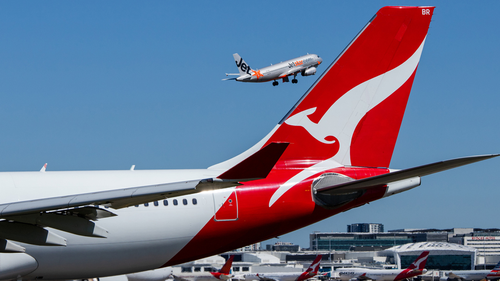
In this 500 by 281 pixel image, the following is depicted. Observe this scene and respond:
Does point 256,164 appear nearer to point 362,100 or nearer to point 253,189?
point 253,189

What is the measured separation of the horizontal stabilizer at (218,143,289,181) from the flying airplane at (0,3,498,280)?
3 cm

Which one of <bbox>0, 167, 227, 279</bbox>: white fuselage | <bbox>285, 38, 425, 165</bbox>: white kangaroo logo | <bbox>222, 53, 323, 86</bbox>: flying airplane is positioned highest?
<bbox>222, 53, 323, 86</bbox>: flying airplane

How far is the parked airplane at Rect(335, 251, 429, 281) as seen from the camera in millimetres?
63656

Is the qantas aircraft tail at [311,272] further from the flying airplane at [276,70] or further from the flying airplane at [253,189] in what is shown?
the flying airplane at [253,189]

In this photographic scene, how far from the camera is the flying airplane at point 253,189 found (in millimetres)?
9938

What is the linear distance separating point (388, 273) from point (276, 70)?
25438mm

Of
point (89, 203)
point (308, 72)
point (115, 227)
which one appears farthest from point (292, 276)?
point (89, 203)

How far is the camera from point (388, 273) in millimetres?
66562

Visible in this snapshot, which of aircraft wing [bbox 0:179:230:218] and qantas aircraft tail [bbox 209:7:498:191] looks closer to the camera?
aircraft wing [bbox 0:179:230:218]

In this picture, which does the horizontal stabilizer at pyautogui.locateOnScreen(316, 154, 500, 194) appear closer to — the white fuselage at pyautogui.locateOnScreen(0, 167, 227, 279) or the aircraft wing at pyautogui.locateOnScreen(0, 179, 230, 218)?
the white fuselage at pyautogui.locateOnScreen(0, 167, 227, 279)

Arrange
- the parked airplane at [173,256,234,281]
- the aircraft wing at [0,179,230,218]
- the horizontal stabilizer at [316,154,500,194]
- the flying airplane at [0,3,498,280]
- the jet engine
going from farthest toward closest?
1. the jet engine
2. the parked airplane at [173,256,234,281]
3. the flying airplane at [0,3,498,280]
4. the horizontal stabilizer at [316,154,500,194]
5. the aircraft wing at [0,179,230,218]

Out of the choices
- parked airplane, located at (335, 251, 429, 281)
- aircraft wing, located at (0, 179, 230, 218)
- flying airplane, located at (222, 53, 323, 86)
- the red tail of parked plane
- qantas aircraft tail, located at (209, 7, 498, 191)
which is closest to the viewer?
aircraft wing, located at (0, 179, 230, 218)

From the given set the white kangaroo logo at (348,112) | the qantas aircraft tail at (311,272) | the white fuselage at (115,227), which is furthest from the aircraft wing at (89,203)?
the qantas aircraft tail at (311,272)

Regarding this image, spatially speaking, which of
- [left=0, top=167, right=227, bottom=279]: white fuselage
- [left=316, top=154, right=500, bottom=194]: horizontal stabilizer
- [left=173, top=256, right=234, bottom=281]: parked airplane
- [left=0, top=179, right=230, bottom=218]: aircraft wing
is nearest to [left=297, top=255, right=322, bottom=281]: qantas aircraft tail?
[left=173, top=256, right=234, bottom=281]: parked airplane
